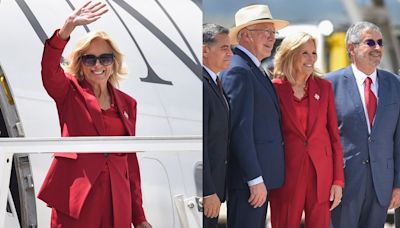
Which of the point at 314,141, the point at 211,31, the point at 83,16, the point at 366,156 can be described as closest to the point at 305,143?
the point at 314,141

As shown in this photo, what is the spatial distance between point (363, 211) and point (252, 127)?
67 cm

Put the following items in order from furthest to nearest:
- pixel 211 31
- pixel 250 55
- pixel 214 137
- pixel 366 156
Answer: pixel 366 156, pixel 250 55, pixel 214 137, pixel 211 31

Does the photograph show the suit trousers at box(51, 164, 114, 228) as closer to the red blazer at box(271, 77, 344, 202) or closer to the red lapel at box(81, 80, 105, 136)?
the red lapel at box(81, 80, 105, 136)

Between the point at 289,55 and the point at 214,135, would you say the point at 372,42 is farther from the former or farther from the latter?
the point at 214,135

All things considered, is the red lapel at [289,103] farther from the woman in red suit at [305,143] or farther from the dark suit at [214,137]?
the dark suit at [214,137]

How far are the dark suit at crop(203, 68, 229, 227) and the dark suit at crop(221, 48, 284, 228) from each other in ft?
0.29

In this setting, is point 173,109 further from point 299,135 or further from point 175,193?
point 299,135

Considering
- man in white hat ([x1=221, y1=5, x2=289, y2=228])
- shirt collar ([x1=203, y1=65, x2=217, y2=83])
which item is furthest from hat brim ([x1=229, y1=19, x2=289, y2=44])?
shirt collar ([x1=203, y1=65, x2=217, y2=83])

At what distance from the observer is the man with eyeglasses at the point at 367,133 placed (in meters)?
3.83

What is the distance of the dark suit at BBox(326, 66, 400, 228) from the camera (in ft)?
12.6

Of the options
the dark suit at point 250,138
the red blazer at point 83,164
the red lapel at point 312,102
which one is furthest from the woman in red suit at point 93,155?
the red lapel at point 312,102

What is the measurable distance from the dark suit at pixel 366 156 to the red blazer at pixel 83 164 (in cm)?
105

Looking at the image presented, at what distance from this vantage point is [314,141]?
12.4 ft

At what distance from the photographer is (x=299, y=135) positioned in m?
3.75
